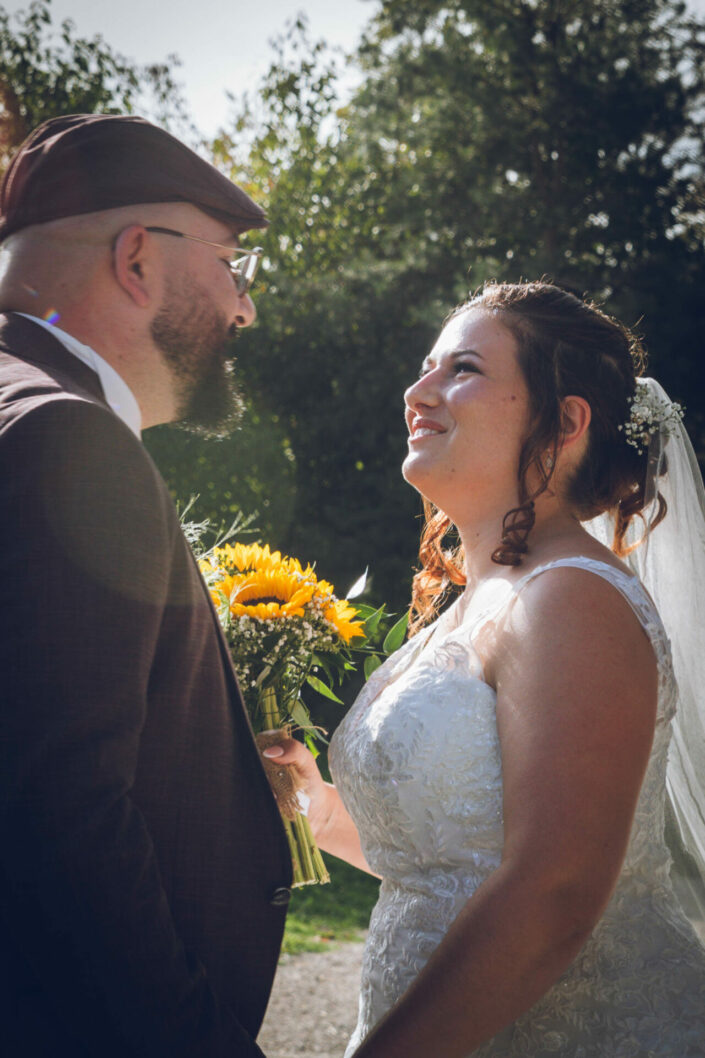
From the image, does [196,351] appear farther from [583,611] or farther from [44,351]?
[583,611]

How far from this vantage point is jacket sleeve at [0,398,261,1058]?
1.39m

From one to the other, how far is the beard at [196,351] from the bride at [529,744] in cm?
68

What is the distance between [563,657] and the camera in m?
1.91

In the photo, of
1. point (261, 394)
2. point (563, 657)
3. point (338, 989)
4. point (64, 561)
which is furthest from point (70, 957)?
point (261, 394)

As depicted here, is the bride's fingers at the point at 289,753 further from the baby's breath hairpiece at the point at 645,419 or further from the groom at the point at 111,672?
the baby's breath hairpiece at the point at 645,419

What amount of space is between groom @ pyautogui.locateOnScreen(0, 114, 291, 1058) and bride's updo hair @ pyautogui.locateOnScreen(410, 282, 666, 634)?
1.04 meters

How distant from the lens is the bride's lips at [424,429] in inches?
104

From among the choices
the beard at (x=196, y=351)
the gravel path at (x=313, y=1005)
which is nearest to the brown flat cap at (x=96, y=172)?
the beard at (x=196, y=351)

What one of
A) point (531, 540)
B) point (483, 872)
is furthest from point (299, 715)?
point (531, 540)

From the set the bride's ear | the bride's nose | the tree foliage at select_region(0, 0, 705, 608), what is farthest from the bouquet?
the tree foliage at select_region(0, 0, 705, 608)

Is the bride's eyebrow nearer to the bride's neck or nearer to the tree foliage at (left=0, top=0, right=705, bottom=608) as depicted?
the bride's neck

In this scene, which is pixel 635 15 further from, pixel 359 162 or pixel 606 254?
pixel 359 162

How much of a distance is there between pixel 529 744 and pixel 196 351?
3.88 feet

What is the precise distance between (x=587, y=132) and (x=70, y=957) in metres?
15.2
